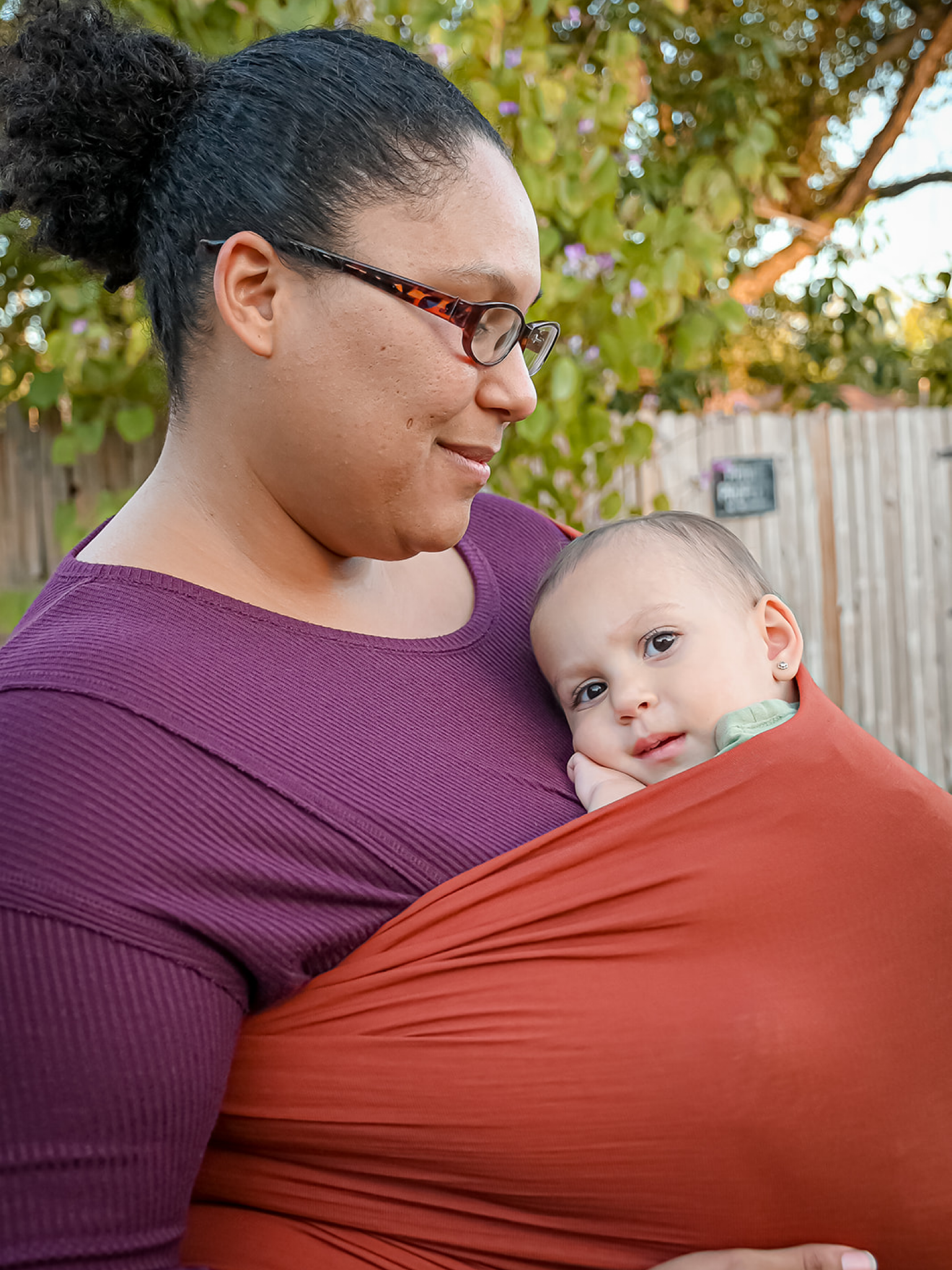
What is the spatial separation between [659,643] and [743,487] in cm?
437

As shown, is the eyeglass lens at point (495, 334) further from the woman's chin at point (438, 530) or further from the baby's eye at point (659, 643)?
the baby's eye at point (659, 643)

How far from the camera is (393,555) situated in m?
1.42

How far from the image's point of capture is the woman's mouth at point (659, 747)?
1431 millimetres

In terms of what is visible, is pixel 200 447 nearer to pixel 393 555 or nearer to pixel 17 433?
pixel 393 555

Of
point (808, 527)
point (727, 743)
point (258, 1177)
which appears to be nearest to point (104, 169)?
point (727, 743)

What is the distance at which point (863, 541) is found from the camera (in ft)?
20.2

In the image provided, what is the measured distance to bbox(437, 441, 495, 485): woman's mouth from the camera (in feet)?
4.39

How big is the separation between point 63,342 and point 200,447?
7.02ft

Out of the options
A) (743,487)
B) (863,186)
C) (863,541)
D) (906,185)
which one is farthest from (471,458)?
(906,185)

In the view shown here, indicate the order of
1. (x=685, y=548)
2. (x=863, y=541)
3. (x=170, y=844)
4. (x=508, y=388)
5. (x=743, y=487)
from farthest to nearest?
(x=863, y=541) → (x=743, y=487) → (x=685, y=548) → (x=508, y=388) → (x=170, y=844)

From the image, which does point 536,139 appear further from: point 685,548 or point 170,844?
point 170,844

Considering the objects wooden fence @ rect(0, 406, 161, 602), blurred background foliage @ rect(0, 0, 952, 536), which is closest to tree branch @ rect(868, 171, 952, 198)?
blurred background foliage @ rect(0, 0, 952, 536)

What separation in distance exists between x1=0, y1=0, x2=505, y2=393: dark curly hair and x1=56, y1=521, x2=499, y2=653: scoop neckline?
0.29m

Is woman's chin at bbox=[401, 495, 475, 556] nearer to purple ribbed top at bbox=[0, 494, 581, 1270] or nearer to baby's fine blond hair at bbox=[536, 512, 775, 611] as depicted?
purple ribbed top at bbox=[0, 494, 581, 1270]
